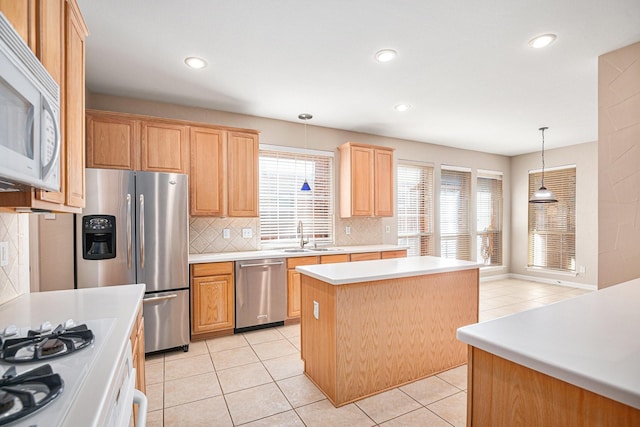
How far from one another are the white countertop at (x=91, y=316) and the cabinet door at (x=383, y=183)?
11.7 ft

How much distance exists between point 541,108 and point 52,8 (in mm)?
4752

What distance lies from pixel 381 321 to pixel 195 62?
105 inches

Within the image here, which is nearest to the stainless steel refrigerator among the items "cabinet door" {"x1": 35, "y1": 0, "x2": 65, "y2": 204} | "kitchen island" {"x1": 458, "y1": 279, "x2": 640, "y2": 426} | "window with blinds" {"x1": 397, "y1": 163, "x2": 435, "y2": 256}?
"cabinet door" {"x1": 35, "y1": 0, "x2": 65, "y2": 204}

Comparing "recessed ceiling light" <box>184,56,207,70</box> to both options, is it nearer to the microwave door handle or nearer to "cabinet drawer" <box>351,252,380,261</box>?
the microwave door handle

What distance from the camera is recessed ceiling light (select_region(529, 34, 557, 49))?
95.2 inches

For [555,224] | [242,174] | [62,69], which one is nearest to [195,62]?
[242,174]

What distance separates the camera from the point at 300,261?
12.8 feet

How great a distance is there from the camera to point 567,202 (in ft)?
20.0

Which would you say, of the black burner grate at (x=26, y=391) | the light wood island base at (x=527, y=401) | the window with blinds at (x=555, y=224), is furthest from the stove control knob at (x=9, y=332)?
the window with blinds at (x=555, y=224)

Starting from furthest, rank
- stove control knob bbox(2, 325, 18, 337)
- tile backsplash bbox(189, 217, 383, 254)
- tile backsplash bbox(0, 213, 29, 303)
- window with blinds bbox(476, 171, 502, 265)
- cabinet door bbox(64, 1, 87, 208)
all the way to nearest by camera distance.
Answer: window with blinds bbox(476, 171, 502, 265) → tile backsplash bbox(189, 217, 383, 254) → tile backsplash bbox(0, 213, 29, 303) → cabinet door bbox(64, 1, 87, 208) → stove control knob bbox(2, 325, 18, 337)

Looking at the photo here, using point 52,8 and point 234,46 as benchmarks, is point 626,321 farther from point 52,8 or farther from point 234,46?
point 234,46

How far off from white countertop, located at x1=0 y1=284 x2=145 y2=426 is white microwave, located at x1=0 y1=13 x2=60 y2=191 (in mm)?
589

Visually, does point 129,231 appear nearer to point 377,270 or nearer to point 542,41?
point 377,270

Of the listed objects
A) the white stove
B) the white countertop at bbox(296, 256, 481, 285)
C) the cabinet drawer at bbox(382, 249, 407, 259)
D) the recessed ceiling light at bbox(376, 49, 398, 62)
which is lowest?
the cabinet drawer at bbox(382, 249, 407, 259)
